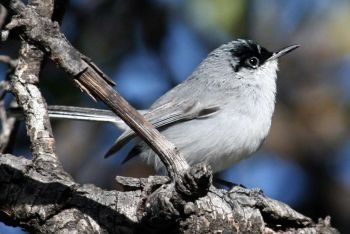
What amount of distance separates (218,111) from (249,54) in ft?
1.94

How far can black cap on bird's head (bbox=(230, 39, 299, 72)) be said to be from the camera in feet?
16.6

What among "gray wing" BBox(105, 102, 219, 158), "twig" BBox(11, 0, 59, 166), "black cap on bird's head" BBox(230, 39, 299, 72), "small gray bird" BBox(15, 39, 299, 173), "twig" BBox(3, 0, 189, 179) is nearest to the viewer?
"twig" BBox(3, 0, 189, 179)

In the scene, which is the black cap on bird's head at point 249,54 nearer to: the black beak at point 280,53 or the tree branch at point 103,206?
the black beak at point 280,53

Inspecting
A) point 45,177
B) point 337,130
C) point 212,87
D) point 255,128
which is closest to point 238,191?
point 45,177

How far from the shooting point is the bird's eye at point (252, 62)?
5098mm

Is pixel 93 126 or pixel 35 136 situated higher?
pixel 93 126

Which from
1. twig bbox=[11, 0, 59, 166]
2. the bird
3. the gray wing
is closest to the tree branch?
twig bbox=[11, 0, 59, 166]

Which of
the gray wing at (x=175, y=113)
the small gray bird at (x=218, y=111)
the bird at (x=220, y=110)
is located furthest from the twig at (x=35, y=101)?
the gray wing at (x=175, y=113)

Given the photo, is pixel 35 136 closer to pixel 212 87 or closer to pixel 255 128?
pixel 255 128

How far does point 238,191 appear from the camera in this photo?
3227 millimetres

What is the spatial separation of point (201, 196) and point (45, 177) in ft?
2.10

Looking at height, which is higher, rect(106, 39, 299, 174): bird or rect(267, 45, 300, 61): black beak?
rect(267, 45, 300, 61): black beak

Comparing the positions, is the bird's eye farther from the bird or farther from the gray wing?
the gray wing

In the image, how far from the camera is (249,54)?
201 inches
